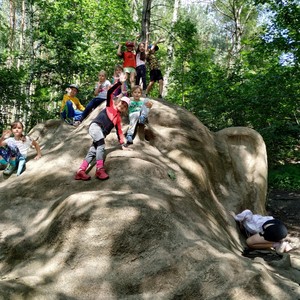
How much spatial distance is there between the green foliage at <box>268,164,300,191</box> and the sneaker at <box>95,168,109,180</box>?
35.4ft

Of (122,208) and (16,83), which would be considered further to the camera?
(16,83)

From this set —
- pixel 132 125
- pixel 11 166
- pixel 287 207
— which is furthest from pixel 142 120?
pixel 287 207

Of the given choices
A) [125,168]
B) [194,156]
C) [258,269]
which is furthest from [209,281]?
[194,156]

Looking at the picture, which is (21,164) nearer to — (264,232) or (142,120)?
(142,120)

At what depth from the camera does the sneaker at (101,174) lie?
625 cm

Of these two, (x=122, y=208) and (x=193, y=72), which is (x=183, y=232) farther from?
(x=193, y=72)

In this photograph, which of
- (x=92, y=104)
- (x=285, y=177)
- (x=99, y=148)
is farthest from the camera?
(x=285, y=177)

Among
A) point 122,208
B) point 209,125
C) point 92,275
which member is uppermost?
point 122,208

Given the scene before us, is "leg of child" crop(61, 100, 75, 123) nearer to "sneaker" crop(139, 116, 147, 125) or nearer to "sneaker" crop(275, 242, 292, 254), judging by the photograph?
"sneaker" crop(139, 116, 147, 125)

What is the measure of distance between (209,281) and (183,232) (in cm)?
89

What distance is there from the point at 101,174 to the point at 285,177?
11.8m

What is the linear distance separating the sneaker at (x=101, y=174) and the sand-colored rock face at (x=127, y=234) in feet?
0.29

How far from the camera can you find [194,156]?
8.17 m

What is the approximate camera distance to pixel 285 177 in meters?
15.8
